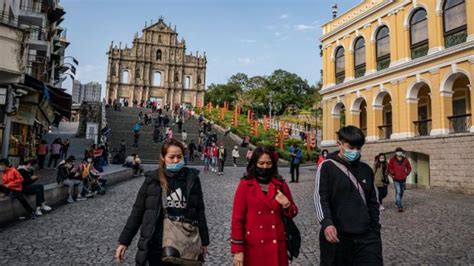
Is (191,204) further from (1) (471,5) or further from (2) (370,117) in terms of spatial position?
(2) (370,117)

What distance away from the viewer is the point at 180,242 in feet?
9.48

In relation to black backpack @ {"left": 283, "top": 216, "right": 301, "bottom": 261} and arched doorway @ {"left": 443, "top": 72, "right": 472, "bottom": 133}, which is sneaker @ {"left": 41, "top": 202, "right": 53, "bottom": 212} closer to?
black backpack @ {"left": 283, "top": 216, "right": 301, "bottom": 261}

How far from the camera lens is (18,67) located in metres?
12.2

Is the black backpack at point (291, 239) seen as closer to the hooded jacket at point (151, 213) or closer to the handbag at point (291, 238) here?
the handbag at point (291, 238)

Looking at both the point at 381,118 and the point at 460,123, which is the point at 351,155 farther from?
the point at 381,118

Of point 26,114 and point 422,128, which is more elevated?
point 422,128

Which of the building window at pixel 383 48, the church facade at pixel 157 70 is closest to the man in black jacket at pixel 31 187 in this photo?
the building window at pixel 383 48

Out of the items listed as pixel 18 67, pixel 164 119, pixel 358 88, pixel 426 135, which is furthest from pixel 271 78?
pixel 18 67

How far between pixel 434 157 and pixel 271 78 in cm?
5726

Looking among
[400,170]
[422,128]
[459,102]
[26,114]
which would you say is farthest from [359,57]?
[26,114]

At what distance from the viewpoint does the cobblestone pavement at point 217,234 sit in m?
5.37

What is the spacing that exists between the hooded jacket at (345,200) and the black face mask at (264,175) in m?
0.44

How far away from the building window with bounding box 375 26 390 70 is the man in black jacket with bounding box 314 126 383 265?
691 inches

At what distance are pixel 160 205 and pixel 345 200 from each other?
1523 millimetres
